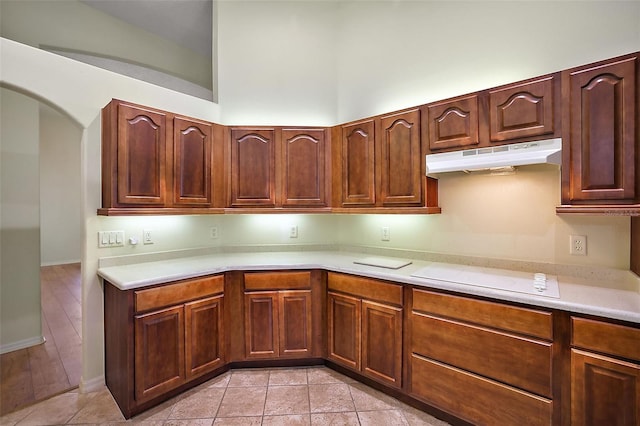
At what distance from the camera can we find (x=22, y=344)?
2.89m

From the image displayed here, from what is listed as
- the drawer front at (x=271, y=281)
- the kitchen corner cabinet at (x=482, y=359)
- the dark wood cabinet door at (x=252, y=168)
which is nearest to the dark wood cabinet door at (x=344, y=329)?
the drawer front at (x=271, y=281)

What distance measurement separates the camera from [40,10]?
113 inches

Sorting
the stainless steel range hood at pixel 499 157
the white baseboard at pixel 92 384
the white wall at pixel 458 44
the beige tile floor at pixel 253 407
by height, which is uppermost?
the white wall at pixel 458 44

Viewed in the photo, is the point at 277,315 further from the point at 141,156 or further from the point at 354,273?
the point at 141,156

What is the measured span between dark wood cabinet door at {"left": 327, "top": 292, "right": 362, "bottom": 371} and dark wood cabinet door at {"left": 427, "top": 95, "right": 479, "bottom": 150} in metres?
1.36

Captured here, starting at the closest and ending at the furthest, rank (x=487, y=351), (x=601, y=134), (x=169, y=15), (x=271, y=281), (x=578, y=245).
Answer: (x=601, y=134) < (x=487, y=351) < (x=578, y=245) < (x=271, y=281) < (x=169, y=15)

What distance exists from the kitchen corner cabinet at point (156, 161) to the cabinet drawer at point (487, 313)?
77.0 inches

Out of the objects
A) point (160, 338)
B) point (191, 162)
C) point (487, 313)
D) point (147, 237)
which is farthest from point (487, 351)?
point (147, 237)

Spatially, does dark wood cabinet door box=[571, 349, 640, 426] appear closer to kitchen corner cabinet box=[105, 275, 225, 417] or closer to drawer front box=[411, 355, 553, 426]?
drawer front box=[411, 355, 553, 426]

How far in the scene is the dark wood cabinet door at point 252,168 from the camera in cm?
277

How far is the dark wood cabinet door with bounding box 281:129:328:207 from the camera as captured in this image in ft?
9.22

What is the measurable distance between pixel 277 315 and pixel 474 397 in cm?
148

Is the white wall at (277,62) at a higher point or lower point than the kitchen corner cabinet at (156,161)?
higher

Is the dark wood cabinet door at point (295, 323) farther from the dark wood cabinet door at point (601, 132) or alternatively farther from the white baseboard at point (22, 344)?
the white baseboard at point (22, 344)
